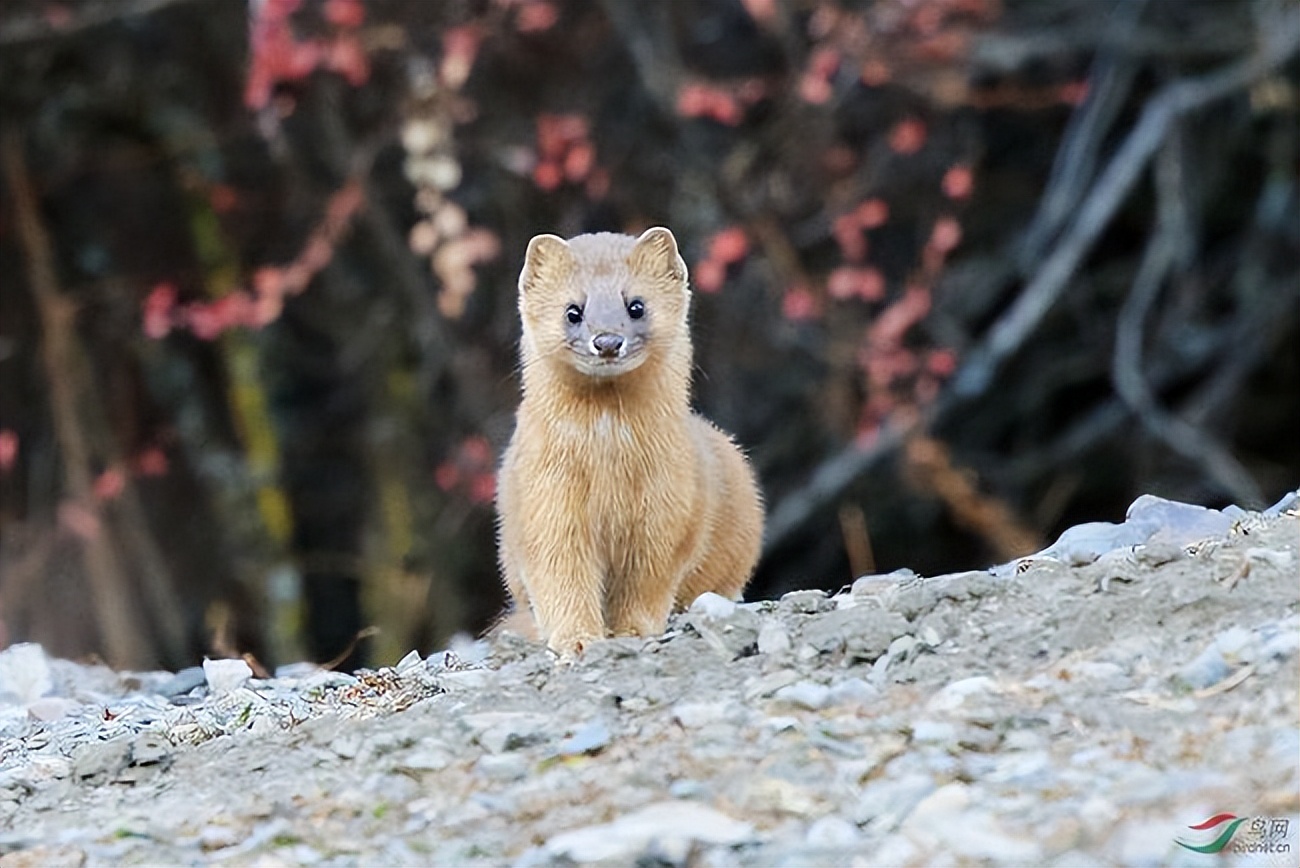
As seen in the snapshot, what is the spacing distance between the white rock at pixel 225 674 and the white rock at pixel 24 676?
499 mm

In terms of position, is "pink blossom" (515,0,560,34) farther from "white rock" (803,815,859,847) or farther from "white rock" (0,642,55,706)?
"white rock" (803,815,859,847)

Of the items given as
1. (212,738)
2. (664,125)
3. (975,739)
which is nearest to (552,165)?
(664,125)

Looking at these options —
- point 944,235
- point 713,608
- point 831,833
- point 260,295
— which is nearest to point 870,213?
point 944,235

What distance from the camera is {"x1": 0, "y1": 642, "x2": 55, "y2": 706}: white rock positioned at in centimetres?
654

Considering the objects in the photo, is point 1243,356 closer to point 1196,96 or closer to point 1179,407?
point 1179,407

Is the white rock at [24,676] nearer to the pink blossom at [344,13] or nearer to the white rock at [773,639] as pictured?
the white rock at [773,639]

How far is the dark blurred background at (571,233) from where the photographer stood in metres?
10.2

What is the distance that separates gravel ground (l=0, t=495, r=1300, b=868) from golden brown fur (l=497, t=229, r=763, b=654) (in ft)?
2.10

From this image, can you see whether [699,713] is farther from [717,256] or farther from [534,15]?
[534,15]

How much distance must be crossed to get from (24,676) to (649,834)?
130 inches

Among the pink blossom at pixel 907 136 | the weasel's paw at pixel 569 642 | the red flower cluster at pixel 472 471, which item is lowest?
the red flower cluster at pixel 472 471

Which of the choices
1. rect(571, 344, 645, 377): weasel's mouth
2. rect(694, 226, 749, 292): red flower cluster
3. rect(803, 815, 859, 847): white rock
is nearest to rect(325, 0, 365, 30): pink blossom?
rect(694, 226, 749, 292): red flower cluster

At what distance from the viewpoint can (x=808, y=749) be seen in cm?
420

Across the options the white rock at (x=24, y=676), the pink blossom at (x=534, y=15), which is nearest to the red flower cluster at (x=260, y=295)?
the pink blossom at (x=534, y=15)
